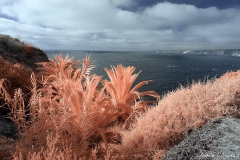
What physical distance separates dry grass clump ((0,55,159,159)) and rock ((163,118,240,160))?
34.8 inches

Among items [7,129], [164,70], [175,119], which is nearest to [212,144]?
[175,119]

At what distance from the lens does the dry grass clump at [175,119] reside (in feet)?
8.33

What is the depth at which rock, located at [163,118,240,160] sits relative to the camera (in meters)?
1.80

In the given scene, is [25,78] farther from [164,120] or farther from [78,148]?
[164,120]

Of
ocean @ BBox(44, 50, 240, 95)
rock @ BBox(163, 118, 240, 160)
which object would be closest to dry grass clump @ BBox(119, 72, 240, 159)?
rock @ BBox(163, 118, 240, 160)

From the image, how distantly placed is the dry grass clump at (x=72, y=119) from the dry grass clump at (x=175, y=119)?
0.35m

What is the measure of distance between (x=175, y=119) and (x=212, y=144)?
0.80 meters

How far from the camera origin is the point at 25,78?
536cm

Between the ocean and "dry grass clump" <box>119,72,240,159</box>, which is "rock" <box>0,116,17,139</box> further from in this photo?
the ocean

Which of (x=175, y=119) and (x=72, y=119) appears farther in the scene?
(x=72, y=119)

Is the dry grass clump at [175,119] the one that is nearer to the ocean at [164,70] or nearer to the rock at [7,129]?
the ocean at [164,70]

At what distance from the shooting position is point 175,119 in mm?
2736

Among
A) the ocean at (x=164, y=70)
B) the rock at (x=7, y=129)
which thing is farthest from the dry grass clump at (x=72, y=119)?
the ocean at (x=164, y=70)

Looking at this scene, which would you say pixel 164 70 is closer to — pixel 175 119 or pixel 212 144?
pixel 175 119
